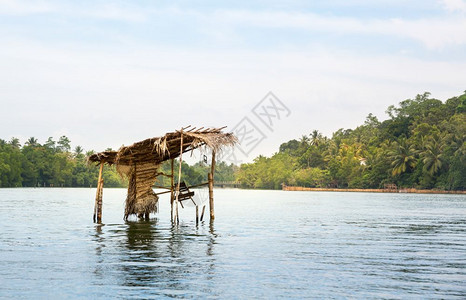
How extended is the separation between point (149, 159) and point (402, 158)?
86515 mm

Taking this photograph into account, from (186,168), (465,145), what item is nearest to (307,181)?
(186,168)

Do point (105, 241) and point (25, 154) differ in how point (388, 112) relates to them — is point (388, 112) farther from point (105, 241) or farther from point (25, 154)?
point (105, 241)

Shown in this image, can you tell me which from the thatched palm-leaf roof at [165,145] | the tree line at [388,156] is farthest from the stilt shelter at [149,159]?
the tree line at [388,156]

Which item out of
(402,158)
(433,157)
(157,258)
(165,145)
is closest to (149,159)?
(165,145)

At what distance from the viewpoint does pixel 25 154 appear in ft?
405

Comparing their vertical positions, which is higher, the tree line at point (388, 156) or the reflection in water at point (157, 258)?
the tree line at point (388, 156)

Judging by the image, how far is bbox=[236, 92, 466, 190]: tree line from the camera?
101 metres

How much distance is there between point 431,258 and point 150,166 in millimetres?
14928

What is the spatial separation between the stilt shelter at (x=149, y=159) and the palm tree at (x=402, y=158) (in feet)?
278

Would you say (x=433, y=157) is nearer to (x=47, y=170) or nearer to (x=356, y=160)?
(x=356, y=160)

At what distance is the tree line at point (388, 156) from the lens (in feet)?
333

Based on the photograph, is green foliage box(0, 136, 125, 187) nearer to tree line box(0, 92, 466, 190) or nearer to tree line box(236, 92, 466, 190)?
tree line box(0, 92, 466, 190)

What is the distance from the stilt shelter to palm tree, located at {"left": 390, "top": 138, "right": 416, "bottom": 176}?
8475 centimetres

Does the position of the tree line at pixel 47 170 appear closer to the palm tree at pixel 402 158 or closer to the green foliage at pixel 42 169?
the green foliage at pixel 42 169
